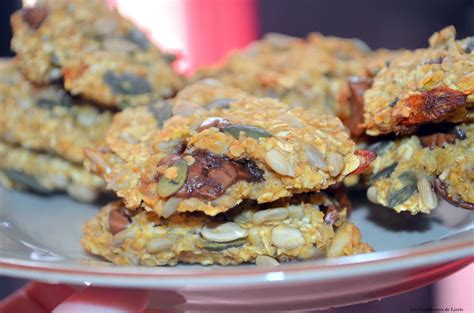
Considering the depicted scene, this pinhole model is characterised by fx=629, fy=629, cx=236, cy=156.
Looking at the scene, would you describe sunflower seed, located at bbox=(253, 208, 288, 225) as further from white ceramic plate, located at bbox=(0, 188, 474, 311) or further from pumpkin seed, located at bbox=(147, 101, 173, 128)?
pumpkin seed, located at bbox=(147, 101, 173, 128)

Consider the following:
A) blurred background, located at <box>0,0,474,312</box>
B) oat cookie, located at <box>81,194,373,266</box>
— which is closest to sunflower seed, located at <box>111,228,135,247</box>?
oat cookie, located at <box>81,194,373,266</box>

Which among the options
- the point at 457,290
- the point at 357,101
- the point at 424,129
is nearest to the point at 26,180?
the point at 357,101

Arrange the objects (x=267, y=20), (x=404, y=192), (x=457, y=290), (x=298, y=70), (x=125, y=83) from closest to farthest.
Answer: (x=404, y=192) → (x=125, y=83) → (x=298, y=70) → (x=457, y=290) → (x=267, y=20)

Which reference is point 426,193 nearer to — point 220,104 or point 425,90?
point 425,90

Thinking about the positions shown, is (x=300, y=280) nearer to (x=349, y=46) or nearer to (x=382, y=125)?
(x=382, y=125)

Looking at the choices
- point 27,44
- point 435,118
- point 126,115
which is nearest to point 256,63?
point 126,115

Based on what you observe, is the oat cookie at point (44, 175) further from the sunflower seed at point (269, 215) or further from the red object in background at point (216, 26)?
the red object in background at point (216, 26)

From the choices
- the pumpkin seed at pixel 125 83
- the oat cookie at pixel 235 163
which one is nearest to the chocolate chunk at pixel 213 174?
the oat cookie at pixel 235 163
